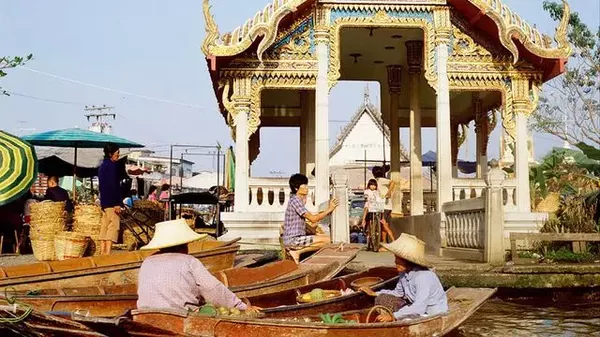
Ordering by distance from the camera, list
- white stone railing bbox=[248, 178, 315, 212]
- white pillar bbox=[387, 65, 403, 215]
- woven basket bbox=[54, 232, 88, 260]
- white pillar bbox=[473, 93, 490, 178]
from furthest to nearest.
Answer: white pillar bbox=[473, 93, 490, 178], white pillar bbox=[387, 65, 403, 215], white stone railing bbox=[248, 178, 315, 212], woven basket bbox=[54, 232, 88, 260]

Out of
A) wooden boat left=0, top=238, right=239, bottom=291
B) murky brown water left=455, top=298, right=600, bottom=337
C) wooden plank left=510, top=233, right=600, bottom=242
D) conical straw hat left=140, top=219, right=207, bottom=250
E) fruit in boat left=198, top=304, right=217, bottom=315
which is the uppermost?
conical straw hat left=140, top=219, right=207, bottom=250

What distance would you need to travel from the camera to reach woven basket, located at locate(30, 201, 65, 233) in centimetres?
1128

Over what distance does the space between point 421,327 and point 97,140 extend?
964 centimetres

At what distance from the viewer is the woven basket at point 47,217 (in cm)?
1128

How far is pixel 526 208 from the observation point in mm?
13727

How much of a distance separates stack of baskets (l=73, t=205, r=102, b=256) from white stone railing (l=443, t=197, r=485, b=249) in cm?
588

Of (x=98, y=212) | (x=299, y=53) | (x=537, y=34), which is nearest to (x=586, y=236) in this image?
(x=537, y=34)

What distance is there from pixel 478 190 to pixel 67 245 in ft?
26.2

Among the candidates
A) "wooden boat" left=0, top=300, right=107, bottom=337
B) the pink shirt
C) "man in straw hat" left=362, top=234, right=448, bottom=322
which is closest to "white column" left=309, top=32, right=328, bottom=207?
"man in straw hat" left=362, top=234, right=448, bottom=322

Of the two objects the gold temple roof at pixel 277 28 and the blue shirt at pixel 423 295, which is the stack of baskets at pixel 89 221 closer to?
the gold temple roof at pixel 277 28

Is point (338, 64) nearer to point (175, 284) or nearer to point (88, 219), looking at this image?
point (88, 219)

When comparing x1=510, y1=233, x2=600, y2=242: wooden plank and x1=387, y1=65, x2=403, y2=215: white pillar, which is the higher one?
x1=387, y1=65, x2=403, y2=215: white pillar

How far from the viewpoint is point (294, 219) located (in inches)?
381

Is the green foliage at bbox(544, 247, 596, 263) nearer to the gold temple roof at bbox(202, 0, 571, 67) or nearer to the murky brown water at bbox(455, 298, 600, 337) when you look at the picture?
the murky brown water at bbox(455, 298, 600, 337)
